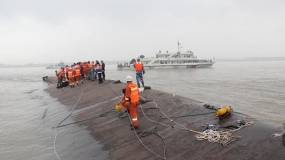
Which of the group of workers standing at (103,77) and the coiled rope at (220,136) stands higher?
the group of workers standing at (103,77)

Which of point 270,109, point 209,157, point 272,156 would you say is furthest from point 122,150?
point 270,109

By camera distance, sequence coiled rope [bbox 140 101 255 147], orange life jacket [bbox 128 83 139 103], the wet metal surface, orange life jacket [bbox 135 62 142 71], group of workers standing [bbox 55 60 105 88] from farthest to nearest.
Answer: group of workers standing [bbox 55 60 105 88]
orange life jacket [bbox 135 62 142 71]
orange life jacket [bbox 128 83 139 103]
coiled rope [bbox 140 101 255 147]
the wet metal surface

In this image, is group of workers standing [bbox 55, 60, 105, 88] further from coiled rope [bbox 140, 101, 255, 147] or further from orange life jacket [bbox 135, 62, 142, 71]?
coiled rope [bbox 140, 101, 255, 147]

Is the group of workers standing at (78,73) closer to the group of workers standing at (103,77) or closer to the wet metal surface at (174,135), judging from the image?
the group of workers standing at (103,77)

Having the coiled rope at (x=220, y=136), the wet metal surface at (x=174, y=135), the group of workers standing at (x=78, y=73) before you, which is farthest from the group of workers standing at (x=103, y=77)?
the coiled rope at (x=220, y=136)

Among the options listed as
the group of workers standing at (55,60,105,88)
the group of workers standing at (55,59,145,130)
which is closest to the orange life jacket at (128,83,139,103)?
the group of workers standing at (55,59,145,130)

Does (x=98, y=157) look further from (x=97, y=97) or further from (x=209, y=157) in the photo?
(x=97, y=97)

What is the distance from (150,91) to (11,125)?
25.9 feet

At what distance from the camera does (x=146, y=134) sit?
7.30 m

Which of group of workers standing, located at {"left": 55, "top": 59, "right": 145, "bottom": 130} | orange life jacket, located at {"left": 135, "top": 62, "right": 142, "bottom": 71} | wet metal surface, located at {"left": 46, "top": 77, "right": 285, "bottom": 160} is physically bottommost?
wet metal surface, located at {"left": 46, "top": 77, "right": 285, "bottom": 160}

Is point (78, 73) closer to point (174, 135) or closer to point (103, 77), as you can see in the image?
point (103, 77)

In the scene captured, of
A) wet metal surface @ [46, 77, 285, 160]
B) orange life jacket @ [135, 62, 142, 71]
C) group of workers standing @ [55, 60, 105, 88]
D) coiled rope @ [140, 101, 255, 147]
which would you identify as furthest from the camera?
group of workers standing @ [55, 60, 105, 88]

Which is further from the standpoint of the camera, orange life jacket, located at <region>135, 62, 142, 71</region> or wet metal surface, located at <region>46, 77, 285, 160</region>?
orange life jacket, located at <region>135, 62, 142, 71</region>

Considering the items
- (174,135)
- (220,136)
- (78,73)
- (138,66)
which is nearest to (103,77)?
(78,73)
